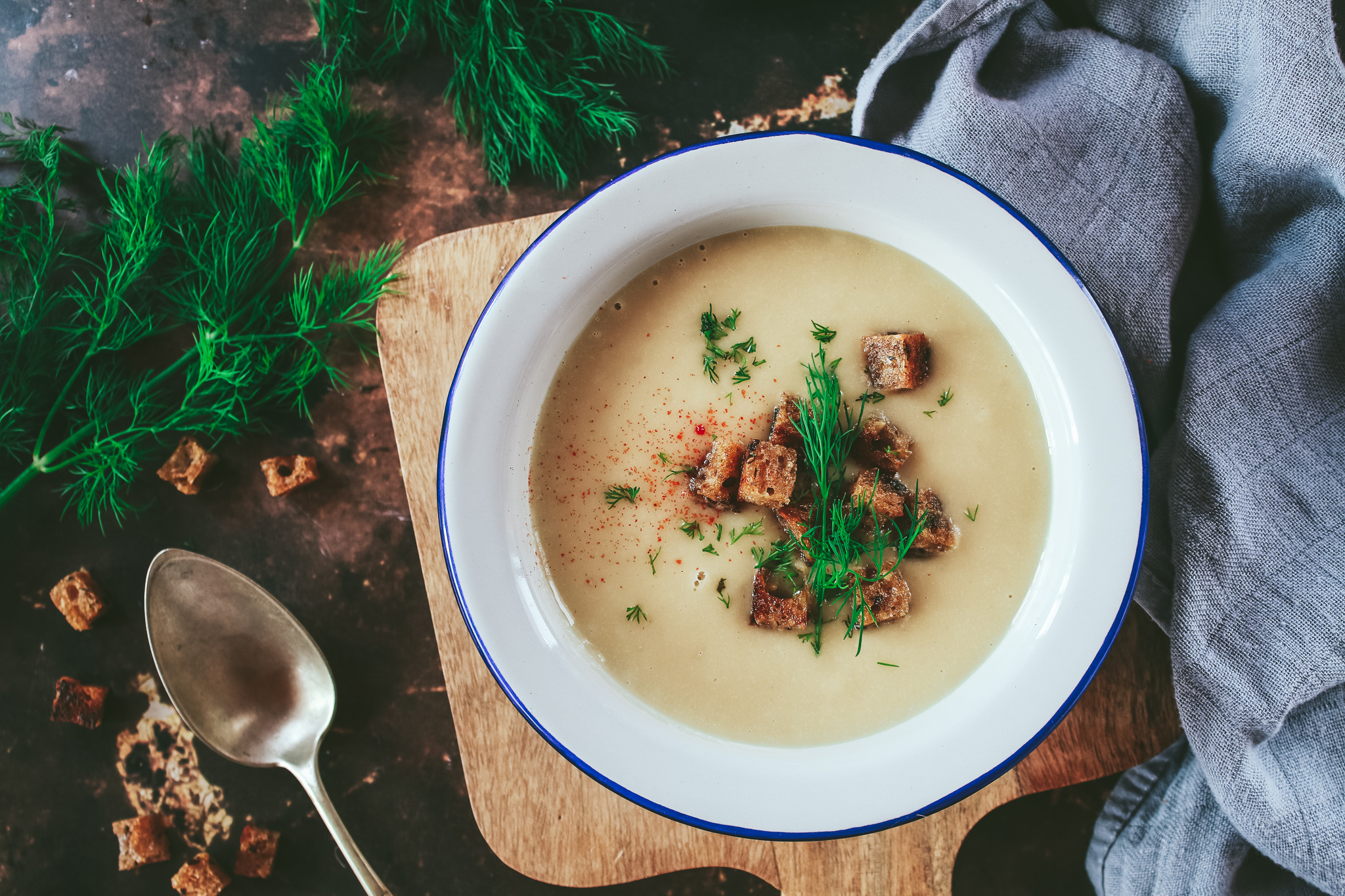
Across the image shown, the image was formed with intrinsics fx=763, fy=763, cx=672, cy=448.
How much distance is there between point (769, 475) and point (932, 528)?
1.03 feet

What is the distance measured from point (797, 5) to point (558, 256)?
0.98m

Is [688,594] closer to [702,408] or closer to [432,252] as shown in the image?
[702,408]

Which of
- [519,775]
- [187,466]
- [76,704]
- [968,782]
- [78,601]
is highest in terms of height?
[968,782]

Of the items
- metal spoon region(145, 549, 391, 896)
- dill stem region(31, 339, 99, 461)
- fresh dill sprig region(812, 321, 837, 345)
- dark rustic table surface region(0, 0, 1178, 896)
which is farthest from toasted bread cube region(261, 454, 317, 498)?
fresh dill sprig region(812, 321, 837, 345)

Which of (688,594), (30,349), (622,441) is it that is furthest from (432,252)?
(30,349)

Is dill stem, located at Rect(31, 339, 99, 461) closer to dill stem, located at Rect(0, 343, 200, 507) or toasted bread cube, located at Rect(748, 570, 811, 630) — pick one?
dill stem, located at Rect(0, 343, 200, 507)

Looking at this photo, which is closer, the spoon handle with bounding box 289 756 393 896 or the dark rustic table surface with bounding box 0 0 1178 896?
the spoon handle with bounding box 289 756 393 896

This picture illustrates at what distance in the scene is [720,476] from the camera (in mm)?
1401

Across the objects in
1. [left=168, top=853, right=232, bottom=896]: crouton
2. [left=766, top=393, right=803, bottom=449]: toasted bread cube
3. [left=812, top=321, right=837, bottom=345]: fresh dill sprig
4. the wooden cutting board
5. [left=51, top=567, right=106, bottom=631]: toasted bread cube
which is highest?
[left=812, top=321, right=837, bottom=345]: fresh dill sprig

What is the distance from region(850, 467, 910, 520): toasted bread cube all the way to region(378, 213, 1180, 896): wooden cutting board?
0.68 meters

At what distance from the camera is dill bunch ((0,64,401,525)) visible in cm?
174

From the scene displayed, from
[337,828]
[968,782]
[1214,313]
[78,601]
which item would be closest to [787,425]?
[968,782]

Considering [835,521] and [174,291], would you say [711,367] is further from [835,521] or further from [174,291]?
[174,291]

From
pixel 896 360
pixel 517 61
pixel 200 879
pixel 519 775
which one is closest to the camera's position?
pixel 896 360
